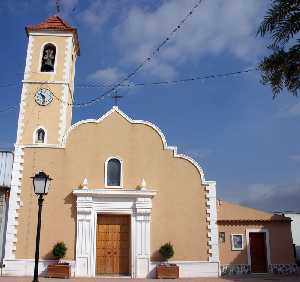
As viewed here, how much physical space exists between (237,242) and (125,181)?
253 inches

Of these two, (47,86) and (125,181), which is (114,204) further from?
(47,86)

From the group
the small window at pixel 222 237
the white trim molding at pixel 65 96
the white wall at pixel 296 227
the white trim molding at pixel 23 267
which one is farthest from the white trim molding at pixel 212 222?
the white wall at pixel 296 227

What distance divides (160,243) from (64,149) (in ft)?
20.1

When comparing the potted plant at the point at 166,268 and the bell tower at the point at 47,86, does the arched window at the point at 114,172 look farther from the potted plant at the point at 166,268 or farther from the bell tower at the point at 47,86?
the bell tower at the point at 47,86

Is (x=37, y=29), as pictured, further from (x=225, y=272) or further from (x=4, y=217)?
(x=225, y=272)

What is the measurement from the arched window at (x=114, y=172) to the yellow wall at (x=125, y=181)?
25cm

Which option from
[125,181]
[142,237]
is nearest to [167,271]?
[142,237]

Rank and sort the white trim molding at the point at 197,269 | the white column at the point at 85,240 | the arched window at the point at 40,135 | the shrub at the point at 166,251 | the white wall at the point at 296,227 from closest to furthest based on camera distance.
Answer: the white column at the point at 85,240 → the shrub at the point at 166,251 → the white trim molding at the point at 197,269 → the arched window at the point at 40,135 → the white wall at the point at 296,227

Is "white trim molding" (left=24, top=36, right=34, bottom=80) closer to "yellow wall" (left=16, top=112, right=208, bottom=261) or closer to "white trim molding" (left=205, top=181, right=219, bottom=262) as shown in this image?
"yellow wall" (left=16, top=112, right=208, bottom=261)

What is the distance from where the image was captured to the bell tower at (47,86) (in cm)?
2469

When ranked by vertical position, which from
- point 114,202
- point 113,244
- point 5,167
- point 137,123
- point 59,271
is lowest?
point 59,271

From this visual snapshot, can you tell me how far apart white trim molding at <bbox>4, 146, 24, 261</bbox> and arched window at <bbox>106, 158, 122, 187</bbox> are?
12.9 feet

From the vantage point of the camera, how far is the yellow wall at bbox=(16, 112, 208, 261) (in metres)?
19.1

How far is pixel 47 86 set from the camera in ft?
83.4
